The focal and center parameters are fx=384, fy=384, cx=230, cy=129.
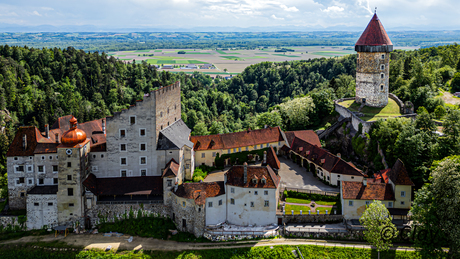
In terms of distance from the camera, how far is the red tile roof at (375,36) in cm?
7412

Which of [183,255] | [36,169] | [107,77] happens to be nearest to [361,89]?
[183,255]

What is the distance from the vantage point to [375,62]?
74688 millimetres

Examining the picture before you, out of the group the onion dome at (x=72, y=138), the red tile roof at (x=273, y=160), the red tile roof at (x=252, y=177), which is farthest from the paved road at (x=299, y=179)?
the onion dome at (x=72, y=138)

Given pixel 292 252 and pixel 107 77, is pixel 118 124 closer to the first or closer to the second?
pixel 292 252

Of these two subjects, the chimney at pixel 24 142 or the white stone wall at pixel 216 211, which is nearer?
the white stone wall at pixel 216 211

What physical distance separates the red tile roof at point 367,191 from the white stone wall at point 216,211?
16786 millimetres

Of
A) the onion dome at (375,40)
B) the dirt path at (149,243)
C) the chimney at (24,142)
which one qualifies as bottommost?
the dirt path at (149,243)

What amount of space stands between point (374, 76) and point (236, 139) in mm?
29897

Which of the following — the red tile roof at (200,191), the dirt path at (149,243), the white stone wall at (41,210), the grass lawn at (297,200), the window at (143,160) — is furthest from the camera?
the window at (143,160)

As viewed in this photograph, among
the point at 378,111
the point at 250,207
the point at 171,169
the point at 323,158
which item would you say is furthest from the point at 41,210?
the point at 378,111

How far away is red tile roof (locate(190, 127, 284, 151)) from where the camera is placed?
226ft

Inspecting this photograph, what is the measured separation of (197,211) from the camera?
175 feet

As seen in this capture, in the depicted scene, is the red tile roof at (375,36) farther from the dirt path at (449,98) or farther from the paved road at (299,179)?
the paved road at (299,179)

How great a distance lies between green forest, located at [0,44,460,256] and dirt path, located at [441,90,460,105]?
1.19m
